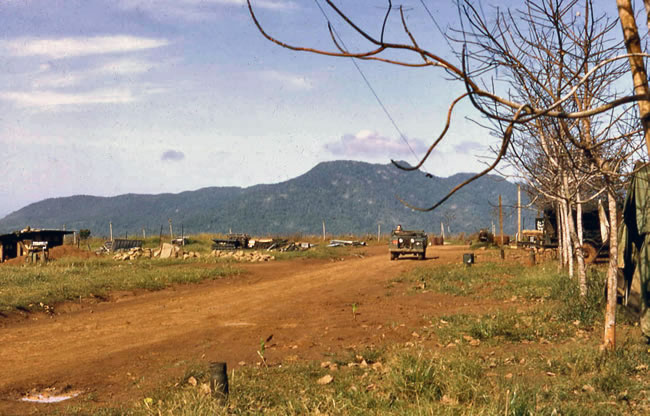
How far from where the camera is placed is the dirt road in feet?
27.2

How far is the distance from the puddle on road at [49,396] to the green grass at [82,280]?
7.15 meters

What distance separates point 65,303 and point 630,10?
15102mm

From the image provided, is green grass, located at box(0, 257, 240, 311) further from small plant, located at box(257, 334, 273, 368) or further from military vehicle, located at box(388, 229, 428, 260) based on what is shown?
military vehicle, located at box(388, 229, 428, 260)

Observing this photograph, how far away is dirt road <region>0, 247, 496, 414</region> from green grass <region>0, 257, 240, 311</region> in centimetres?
85

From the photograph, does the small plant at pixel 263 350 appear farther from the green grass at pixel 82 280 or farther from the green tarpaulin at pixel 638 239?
the green grass at pixel 82 280

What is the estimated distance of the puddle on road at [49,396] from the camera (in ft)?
23.8

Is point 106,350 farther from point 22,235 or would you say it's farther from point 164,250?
point 22,235

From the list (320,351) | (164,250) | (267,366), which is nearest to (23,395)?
(267,366)

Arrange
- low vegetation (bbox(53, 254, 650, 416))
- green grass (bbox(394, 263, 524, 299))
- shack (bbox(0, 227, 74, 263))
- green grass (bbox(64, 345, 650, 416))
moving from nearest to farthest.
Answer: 1. green grass (bbox(64, 345, 650, 416))
2. low vegetation (bbox(53, 254, 650, 416))
3. green grass (bbox(394, 263, 524, 299))
4. shack (bbox(0, 227, 74, 263))

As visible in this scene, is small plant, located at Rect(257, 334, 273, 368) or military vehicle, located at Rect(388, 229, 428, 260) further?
military vehicle, located at Rect(388, 229, 428, 260)

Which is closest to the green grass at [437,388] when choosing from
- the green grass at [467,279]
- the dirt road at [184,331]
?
the dirt road at [184,331]

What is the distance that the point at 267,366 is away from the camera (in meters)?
8.23

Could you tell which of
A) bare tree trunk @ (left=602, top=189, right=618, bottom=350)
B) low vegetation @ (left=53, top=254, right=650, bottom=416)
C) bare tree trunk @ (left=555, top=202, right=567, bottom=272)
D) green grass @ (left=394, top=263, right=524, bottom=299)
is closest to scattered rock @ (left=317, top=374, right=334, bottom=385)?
low vegetation @ (left=53, top=254, right=650, bottom=416)

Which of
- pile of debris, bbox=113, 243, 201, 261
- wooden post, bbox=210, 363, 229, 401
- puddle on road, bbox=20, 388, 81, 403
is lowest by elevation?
puddle on road, bbox=20, 388, 81, 403
